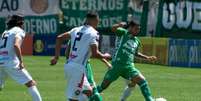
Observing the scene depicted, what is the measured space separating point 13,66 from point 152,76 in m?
13.4

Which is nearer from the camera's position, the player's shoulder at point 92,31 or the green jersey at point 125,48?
the player's shoulder at point 92,31

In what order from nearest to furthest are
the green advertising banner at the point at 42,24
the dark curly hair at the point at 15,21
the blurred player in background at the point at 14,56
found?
the blurred player in background at the point at 14,56 < the dark curly hair at the point at 15,21 < the green advertising banner at the point at 42,24

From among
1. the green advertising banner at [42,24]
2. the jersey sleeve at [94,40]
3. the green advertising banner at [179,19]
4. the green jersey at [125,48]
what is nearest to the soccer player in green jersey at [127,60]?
the green jersey at [125,48]

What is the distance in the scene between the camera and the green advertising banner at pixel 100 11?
4609cm

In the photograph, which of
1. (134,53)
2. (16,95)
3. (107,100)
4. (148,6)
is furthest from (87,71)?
(148,6)

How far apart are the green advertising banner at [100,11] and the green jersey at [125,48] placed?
30122 mm

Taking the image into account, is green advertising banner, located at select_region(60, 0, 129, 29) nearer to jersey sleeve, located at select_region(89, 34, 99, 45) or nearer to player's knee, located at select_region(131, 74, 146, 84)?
player's knee, located at select_region(131, 74, 146, 84)

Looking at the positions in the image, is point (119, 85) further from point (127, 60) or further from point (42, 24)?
point (42, 24)

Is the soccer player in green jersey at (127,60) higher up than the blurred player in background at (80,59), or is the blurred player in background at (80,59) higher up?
the blurred player in background at (80,59)

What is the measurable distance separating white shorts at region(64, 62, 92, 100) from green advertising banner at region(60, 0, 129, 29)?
33.4 metres

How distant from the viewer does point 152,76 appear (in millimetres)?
27156

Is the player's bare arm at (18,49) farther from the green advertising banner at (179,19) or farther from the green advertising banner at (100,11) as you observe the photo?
the green advertising banner at (100,11)

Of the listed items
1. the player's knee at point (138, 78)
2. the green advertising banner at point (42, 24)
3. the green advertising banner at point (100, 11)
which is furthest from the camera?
the green advertising banner at point (100, 11)

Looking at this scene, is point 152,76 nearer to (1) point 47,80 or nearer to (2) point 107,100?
(1) point 47,80
